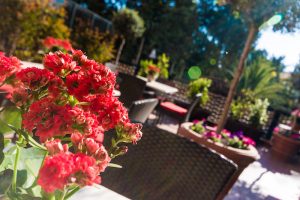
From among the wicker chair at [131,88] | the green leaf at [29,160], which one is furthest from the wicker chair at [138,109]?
the wicker chair at [131,88]

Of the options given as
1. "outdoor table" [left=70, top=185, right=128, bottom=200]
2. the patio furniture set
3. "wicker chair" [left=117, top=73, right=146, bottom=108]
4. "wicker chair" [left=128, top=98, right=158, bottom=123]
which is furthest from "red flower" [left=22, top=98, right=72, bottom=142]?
Answer: "wicker chair" [left=117, top=73, right=146, bottom=108]

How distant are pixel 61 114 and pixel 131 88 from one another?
14.4 ft

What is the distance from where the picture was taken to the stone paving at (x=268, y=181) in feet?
14.3

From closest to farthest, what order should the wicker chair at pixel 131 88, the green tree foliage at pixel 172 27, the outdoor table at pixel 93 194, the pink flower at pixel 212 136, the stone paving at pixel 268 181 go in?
the outdoor table at pixel 93 194, the pink flower at pixel 212 136, the stone paving at pixel 268 181, the wicker chair at pixel 131 88, the green tree foliage at pixel 172 27

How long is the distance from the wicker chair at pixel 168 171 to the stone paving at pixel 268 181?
282cm

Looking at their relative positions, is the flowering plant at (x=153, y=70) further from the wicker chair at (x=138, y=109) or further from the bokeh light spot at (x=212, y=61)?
the bokeh light spot at (x=212, y=61)

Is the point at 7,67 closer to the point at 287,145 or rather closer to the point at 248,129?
the point at 287,145

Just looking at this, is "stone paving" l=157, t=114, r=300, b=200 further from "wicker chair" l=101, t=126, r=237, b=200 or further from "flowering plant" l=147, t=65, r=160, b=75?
"wicker chair" l=101, t=126, r=237, b=200

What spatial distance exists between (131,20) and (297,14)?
30.9 ft

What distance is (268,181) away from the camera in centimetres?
512

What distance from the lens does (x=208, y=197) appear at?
1331 millimetres

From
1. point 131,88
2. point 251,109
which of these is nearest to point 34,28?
point 131,88

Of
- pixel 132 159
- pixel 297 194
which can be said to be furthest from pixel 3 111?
pixel 297 194

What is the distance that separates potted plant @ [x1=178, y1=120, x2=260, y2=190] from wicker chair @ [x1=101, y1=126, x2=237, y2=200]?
63.2 inches
